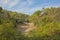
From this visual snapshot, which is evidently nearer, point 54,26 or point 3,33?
point 3,33

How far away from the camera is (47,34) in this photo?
2323 cm

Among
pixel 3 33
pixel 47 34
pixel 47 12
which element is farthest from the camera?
pixel 47 12

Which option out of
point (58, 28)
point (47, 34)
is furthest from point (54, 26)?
point (47, 34)

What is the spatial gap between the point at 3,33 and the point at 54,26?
8.63 m

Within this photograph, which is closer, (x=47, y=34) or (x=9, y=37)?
(x=9, y=37)

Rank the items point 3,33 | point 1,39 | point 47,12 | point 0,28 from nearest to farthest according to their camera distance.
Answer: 1. point 1,39
2. point 3,33
3. point 0,28
4. point 47,12

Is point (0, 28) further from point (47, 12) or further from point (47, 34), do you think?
point (47, 12)

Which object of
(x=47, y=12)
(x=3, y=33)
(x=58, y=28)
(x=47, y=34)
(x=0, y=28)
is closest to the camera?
(x=3, y=33)

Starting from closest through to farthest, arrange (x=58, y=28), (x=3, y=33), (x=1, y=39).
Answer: (x=1, y=39)
(x=3, y=33)
(x=58, y=28)

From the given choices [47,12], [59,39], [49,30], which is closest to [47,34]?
[49,30]

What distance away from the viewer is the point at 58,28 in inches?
982

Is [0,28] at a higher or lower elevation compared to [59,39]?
higher

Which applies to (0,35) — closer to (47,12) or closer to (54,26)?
(54,26)

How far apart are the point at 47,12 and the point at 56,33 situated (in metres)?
24.3
